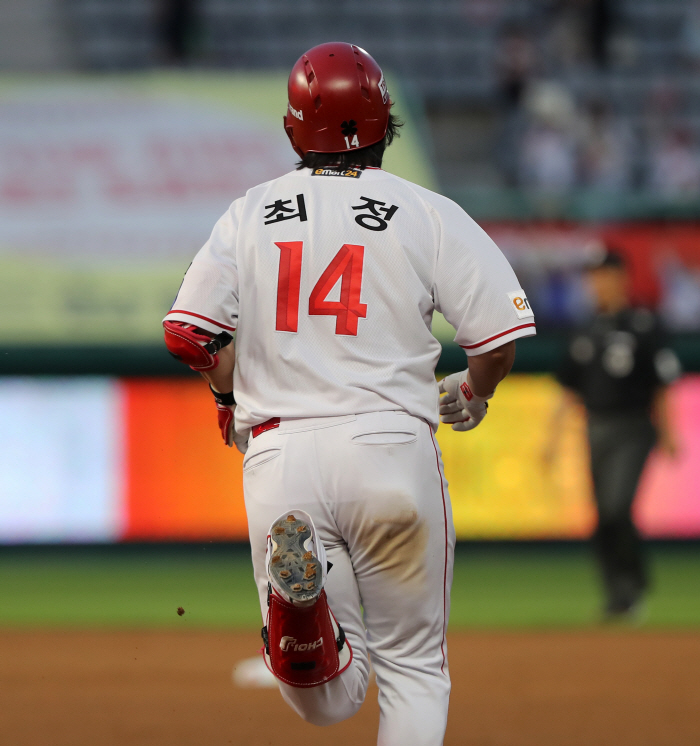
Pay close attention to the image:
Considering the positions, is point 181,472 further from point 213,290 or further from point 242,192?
point 213,290

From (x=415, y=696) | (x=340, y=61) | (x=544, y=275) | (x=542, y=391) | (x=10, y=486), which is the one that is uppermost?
(x=340, y=61)

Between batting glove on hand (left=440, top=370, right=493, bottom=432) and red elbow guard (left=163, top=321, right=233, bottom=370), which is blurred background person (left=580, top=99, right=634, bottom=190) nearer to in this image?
batting glove on hand (left=440, top=370, right=493, bottom=432)

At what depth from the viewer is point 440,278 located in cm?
319

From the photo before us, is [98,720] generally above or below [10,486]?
above

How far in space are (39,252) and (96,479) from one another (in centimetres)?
279

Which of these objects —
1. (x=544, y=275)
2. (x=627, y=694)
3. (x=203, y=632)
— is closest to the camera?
(x=627, y=694)

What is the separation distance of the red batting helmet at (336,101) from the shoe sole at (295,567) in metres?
1.21

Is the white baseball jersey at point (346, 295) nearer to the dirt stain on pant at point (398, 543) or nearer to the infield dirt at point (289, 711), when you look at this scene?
the dirt stain on pant at point (398, 543)

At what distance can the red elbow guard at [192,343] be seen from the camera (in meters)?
3.11

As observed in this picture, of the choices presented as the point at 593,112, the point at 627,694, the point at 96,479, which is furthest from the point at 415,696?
the point at 593,112

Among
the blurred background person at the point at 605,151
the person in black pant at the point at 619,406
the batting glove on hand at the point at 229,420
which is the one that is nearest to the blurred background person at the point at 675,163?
the blurred background person at the point at 605,151

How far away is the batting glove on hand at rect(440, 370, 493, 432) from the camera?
3.40m

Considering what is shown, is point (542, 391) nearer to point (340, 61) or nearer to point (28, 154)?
point (28, 154)

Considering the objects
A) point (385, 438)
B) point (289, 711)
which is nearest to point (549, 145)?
point (289, 711)
